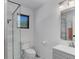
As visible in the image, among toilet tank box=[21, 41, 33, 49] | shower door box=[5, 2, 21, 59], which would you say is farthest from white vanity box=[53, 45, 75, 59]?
toilet tank box=[21, 41, 33, 49]

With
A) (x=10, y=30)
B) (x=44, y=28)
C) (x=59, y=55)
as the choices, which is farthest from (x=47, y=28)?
(x=10, y=30)

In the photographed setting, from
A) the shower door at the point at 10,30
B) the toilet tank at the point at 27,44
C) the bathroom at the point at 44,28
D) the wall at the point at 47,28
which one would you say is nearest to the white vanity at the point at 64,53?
the bathroom at the point at 44,28

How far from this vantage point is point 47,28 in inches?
114

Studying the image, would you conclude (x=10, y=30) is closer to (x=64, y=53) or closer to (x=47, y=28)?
(x=64, y=53)

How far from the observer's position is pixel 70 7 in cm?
212

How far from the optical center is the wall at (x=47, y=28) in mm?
2527

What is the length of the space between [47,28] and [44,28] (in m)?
0.19

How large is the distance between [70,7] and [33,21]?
2013 millimetres

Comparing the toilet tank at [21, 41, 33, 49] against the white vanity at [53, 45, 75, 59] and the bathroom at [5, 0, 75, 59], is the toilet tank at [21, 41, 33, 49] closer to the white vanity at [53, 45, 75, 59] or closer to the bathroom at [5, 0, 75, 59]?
the bathroom at [5, 0, 75, 59]

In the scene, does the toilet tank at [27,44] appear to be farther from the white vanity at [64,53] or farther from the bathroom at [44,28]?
the white vanity at [64,53]

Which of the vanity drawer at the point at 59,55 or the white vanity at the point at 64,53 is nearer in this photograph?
the white vanity at the point at 64,53

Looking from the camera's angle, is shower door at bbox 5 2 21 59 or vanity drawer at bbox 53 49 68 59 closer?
shower door at bbox 5 2 21 59

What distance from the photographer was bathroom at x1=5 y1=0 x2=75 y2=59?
1.70m
